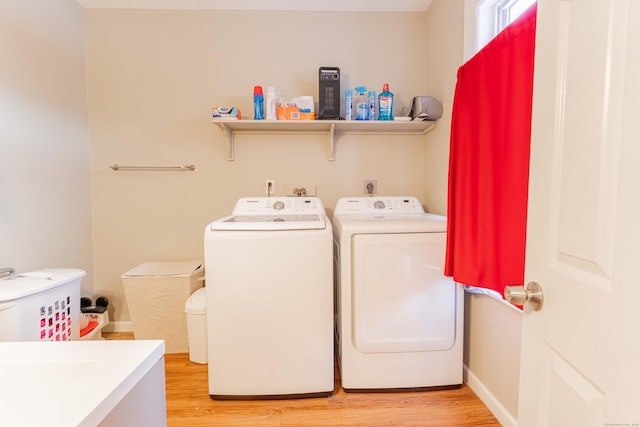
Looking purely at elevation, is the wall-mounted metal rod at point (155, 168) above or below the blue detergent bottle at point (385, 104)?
below

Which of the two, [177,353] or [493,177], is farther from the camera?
[177,353]

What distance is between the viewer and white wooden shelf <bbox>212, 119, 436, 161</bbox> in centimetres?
201

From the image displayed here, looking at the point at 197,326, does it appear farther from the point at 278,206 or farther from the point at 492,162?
the point at 492,162

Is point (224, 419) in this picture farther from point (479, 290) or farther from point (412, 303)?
point (479, 290)

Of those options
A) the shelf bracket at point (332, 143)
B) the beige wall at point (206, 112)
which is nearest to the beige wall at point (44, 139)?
the beige wall at point (206, 112)

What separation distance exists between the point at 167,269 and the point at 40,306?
69cm

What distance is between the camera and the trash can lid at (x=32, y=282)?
1.33m

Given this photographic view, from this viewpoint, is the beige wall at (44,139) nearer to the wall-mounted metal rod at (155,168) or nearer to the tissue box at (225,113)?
the wall-mounted metal rod at (155,168)

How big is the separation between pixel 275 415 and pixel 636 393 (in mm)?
1466

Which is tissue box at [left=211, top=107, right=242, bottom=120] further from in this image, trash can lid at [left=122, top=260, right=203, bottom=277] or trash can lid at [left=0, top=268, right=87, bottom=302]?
trash can lid at [left=0, top=268, right=87, bottom=302]

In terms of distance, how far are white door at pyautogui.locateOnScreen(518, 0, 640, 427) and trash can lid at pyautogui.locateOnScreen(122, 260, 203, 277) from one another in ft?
6.32

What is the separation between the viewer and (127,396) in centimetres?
54

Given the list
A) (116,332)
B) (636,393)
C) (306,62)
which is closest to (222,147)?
(306,62)

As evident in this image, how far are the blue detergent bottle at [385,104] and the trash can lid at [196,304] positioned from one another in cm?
166
